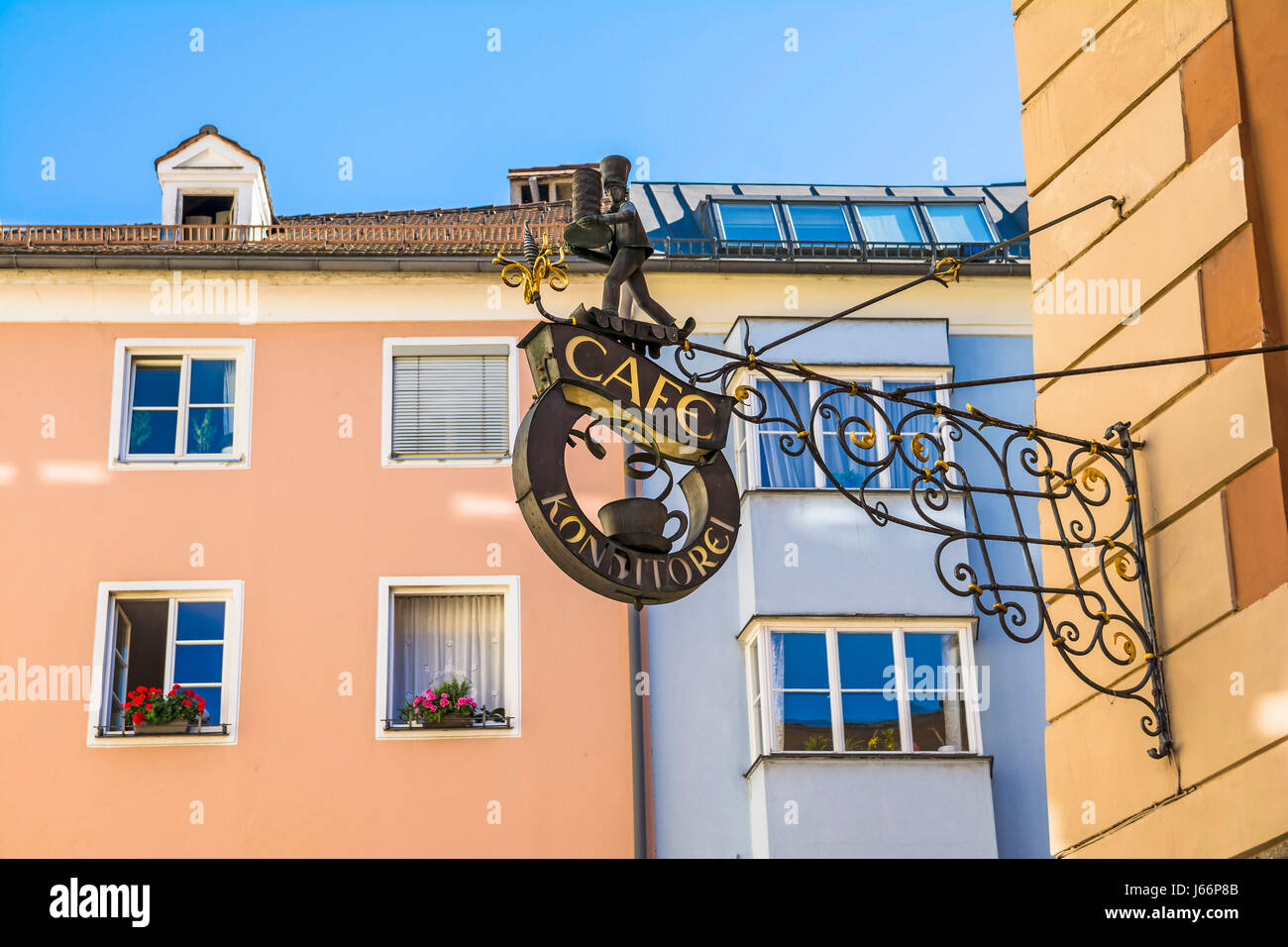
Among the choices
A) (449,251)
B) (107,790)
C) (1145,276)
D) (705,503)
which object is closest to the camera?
(705,503)

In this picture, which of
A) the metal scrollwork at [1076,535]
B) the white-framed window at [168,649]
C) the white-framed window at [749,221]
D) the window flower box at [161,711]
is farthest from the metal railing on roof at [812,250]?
the metal scrollwork at [1076,535]

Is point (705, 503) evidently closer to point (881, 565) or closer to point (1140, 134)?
point (1140, 134)

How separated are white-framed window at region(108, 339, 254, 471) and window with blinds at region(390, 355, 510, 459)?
1.66 metres

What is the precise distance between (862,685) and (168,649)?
7063 millimetres

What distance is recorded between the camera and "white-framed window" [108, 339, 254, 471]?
1957 centimetres

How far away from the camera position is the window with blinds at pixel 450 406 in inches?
778

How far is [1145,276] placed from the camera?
7.87 metres

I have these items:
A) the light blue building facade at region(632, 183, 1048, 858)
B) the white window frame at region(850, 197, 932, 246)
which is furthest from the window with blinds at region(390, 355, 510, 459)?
the white window frame at region(850, 197, 932, 246)

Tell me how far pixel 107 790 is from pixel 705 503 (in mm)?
13023

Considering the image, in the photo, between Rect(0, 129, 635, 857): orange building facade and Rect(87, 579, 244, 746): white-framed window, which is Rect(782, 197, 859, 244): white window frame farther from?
Rect(87, 579, 244, 746): white-framed window

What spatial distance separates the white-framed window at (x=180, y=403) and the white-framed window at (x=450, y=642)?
245 centimetres

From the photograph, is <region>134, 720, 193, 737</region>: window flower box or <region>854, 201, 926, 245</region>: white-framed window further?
<region>854, 201, 926, 245</region>: white-framed window

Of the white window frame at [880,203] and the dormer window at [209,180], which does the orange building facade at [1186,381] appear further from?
the dormer window at [209,180]
